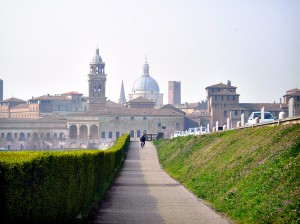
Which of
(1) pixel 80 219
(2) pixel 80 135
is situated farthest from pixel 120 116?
(1) pixel 80 219

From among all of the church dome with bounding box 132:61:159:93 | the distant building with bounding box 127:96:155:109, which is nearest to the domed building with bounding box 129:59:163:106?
the church dome with bounding box 132:61:159:93

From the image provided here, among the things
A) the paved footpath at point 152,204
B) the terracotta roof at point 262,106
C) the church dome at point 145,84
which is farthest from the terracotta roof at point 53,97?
the paved footpath at point 152,204

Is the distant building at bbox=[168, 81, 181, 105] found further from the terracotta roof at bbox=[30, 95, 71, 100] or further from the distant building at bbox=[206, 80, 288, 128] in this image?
the distant building at bbox=[206, 80, 288, 128]

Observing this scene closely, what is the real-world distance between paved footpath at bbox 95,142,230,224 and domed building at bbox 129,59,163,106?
429ft

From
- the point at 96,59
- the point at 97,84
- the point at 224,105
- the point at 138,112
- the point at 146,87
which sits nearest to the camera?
the point at 224,105

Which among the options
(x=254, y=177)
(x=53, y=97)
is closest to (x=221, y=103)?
(x=53, y=97)

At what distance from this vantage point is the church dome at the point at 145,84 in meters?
150

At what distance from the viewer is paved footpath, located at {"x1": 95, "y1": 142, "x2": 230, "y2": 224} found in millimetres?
10125

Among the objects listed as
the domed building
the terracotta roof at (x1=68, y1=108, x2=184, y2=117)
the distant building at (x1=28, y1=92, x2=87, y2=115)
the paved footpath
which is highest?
the domed building

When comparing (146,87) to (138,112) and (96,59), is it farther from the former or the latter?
(138,112)

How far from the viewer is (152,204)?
12.1 metres

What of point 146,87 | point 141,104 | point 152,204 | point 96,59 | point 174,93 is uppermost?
point 96,59

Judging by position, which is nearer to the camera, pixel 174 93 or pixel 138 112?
pixel 138 112

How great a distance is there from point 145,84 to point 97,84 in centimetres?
3602
